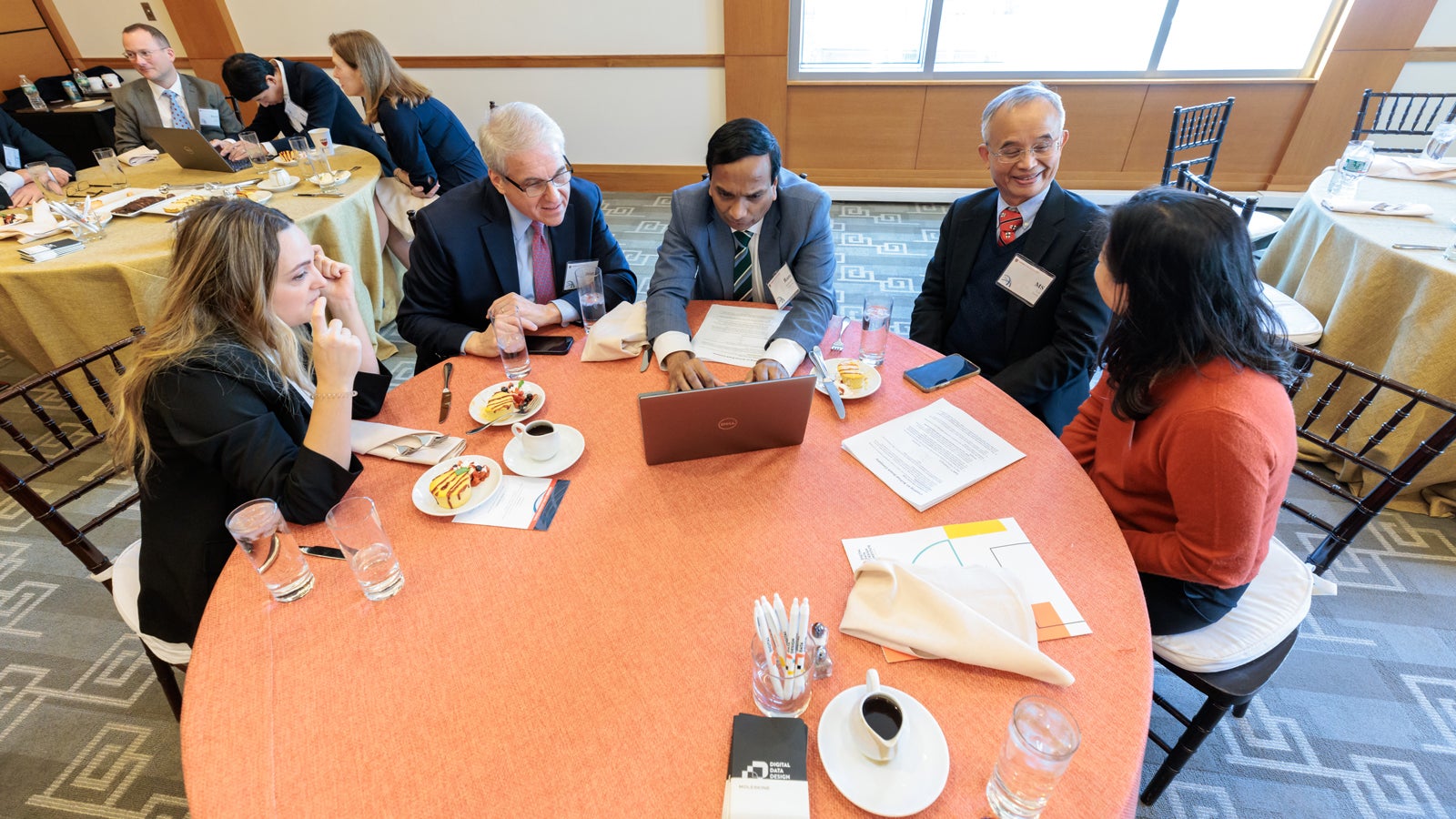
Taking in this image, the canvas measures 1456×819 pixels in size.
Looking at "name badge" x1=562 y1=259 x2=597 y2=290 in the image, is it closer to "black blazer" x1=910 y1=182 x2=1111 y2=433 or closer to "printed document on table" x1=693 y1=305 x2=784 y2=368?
"printed document on table" x1=693 y1=305 x2=784 y2=368

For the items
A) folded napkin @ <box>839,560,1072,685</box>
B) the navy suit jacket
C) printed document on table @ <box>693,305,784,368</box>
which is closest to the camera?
folded napkin @ <box>839,560,1072,685</box>

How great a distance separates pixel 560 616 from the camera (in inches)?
41.7

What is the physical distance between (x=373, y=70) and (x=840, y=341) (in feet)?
10.5

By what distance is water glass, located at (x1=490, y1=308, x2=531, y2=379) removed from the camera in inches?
Result: 65.6

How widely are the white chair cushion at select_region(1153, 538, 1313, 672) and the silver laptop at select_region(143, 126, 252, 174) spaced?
4610mm

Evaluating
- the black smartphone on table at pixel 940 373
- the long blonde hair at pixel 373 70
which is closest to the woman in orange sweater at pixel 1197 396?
the black smartphone on table at pixel 940 373

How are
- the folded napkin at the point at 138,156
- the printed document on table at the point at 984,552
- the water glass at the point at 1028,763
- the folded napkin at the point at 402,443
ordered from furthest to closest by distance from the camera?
the folded napkin at the point at 138,156 → the folded napkin at the point at 402,443 → the printed document on table at the point at 984,552 → the water glass at the point at 1028,763

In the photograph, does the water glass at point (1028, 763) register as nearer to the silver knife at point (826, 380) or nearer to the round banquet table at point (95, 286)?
the silver knife at point (826, 380)

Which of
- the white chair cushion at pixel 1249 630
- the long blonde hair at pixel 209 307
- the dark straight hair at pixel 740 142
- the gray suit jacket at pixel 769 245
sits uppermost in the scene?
the dark straight hair at pixel 740 142

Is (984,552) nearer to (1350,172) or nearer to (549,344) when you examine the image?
(549,344)

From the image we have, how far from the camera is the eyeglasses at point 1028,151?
73.8 inches

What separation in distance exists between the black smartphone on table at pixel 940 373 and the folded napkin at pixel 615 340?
2.57 ft

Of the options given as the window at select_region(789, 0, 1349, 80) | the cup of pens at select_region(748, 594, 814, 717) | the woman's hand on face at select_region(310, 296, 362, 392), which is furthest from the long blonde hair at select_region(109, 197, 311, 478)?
the window at select_region(789, 0, 1349, 80)

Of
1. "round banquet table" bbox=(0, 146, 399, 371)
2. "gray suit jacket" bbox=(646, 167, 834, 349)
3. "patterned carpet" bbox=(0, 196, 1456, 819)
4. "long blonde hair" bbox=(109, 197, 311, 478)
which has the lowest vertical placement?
"patterned carpet" bbox=(0, 196, 1456, 819)
